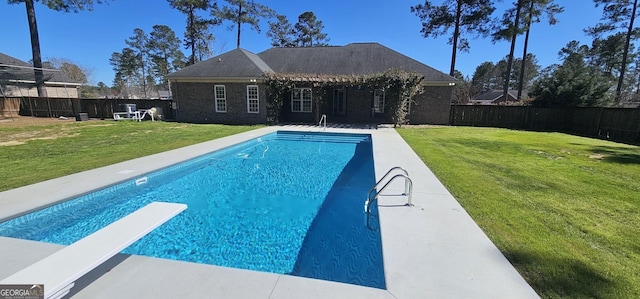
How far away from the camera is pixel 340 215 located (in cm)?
506

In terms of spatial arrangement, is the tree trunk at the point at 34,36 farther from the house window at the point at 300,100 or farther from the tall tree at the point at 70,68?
the tall tree at the point at 70,68

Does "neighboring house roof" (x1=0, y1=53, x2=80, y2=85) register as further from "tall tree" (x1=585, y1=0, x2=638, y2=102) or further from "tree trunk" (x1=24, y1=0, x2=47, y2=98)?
"tall tree" (x1=585, y1=0, x2=638, y2=102)

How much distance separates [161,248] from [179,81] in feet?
56.7

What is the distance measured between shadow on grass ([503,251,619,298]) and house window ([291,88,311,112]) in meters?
17.0

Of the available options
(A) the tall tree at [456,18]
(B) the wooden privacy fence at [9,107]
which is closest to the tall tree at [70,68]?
(B) the wooden privacy fence at [9,107]

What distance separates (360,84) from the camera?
15758 mm

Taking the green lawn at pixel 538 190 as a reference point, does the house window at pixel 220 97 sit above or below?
above

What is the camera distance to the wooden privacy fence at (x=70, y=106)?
20281 millimetres

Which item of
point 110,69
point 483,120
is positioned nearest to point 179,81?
point 483,120

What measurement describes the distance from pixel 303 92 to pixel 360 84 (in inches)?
193

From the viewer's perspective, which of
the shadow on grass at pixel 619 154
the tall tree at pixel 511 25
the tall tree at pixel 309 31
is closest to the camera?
the shadow on grass at pixel 619 154

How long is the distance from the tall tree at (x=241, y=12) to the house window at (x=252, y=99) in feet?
46.6

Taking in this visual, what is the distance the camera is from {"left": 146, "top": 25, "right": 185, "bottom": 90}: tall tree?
1808 inches

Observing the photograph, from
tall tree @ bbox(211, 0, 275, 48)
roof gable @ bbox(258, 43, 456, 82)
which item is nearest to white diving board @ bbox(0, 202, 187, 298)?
roof gable @ bbox(258, 43, 456, 82)
